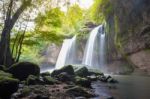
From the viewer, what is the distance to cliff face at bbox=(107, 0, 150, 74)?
27953 millimetres

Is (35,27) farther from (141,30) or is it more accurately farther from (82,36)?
(82,36)

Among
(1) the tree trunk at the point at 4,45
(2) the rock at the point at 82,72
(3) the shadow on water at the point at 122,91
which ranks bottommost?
(3) the shadow on water at the point at 122,91

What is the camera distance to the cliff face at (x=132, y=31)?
1101 inches

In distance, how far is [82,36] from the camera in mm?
41156

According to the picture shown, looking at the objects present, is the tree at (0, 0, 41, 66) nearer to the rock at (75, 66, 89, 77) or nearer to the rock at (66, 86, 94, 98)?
the rock at (75, 66, 89, 77)

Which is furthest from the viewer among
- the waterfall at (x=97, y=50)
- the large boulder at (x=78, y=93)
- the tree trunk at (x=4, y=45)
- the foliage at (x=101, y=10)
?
the waterfall at (x=97, y=50)

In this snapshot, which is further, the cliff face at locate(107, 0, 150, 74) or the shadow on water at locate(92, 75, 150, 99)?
the cliff face at locate(107, 0, 150, 74)

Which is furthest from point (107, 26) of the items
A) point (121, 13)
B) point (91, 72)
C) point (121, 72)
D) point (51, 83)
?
point (51, 83)

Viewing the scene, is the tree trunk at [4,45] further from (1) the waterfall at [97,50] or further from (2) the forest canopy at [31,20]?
(1) the waterfall at [97,50]

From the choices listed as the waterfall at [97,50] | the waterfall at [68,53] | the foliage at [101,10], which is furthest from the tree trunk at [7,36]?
the waterfall at [68,53]

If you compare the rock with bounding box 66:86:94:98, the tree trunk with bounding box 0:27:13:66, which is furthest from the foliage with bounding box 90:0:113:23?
the rock with bounding box 66:86:94:98

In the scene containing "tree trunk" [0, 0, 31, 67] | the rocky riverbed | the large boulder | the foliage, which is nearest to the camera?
the rocky riverbed

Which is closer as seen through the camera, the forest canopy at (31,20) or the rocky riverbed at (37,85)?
the rocky riverbed at (37,85)

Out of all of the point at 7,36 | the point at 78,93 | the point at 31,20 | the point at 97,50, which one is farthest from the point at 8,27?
the point at 97,50
